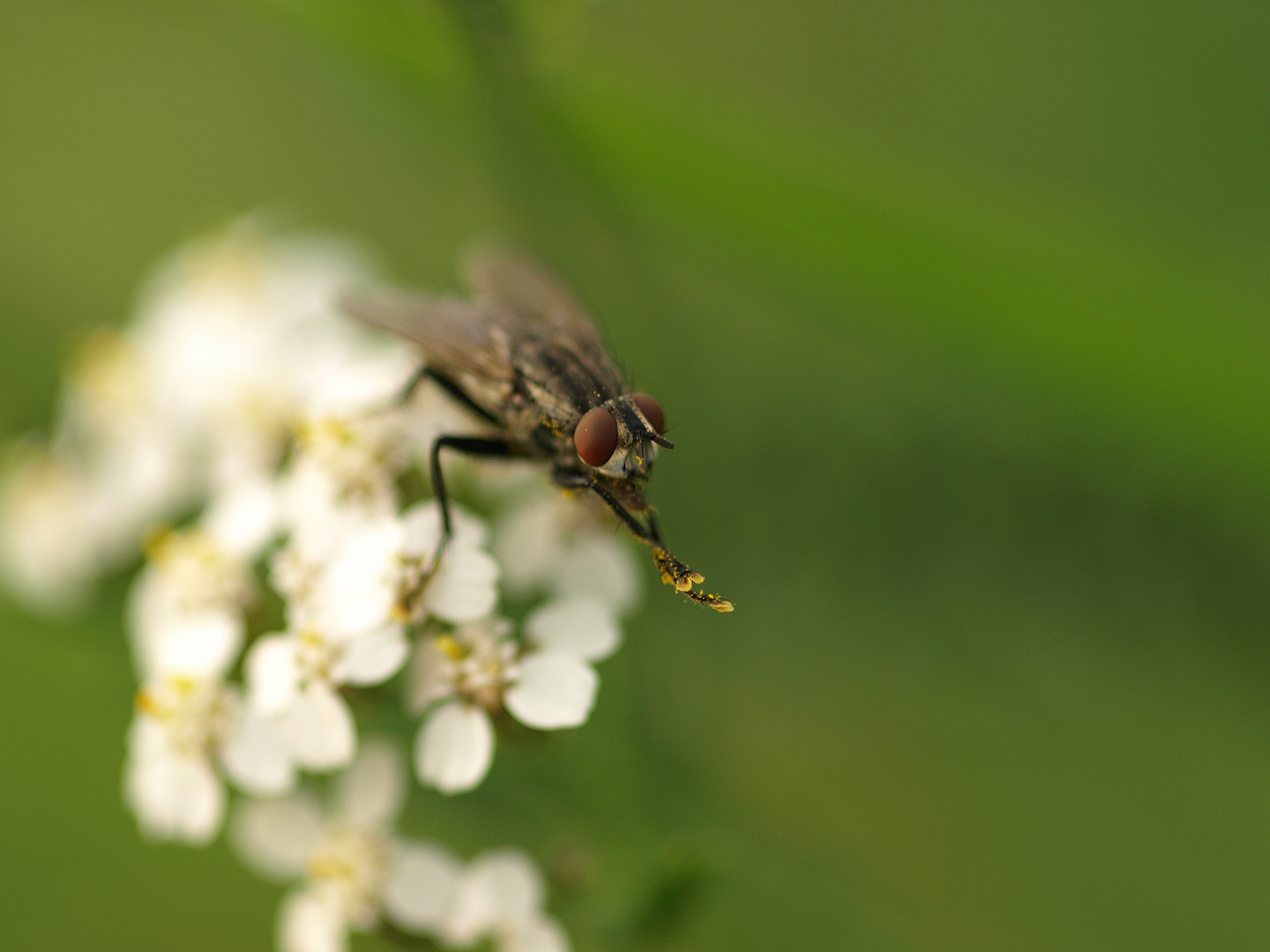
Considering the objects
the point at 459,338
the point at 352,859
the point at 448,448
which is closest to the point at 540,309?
the point at 459,338

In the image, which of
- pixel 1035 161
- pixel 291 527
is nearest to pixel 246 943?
pixel 291 527

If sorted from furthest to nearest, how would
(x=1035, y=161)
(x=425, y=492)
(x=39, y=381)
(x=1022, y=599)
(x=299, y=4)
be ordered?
(x=1035, y=161)
(x=39, y=381)
(x=299, y=4)
(x=1022, y=599)
(x=425, y=492)

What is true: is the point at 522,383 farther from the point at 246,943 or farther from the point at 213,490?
the point at 246,943

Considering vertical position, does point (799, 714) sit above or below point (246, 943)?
above

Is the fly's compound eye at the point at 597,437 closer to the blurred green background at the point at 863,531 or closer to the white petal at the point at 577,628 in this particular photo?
the white petal at the point at 577,628

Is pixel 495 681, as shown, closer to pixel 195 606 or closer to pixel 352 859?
pixel 352 859

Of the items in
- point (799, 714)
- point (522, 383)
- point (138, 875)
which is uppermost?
point (799, 714)
